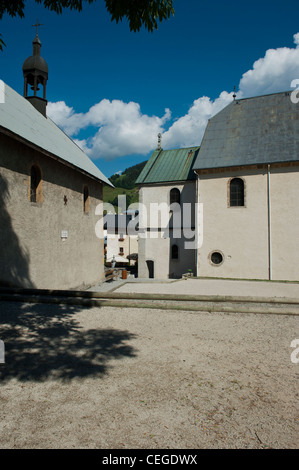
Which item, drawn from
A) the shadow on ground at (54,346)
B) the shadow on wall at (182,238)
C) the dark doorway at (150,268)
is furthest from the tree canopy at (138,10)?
the dark doorway at (150,268)

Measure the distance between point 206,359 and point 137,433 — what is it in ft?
7.16

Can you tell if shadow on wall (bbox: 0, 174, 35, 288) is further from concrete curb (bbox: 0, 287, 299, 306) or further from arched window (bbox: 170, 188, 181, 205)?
arched window (bbox: 170, 188, 181, 205)

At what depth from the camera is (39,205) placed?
12180 millimetres

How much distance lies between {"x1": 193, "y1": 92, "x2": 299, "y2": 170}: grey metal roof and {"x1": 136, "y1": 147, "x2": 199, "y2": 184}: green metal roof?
4.45 m

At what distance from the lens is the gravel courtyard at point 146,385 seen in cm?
293

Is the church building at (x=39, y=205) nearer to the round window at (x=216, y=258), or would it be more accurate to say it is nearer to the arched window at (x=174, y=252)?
the round window at (x=216, y=258)

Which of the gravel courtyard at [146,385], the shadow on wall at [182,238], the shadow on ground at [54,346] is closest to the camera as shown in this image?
the gravel courtyard at [146,385]

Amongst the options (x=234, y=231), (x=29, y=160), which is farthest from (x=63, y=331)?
(x=234, y=231)

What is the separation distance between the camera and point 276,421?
10.5 ft

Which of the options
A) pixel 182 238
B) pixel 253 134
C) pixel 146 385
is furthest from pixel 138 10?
pixel 182 238

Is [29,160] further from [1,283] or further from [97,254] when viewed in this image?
[97,254]

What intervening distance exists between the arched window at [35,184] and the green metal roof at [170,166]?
16.2m

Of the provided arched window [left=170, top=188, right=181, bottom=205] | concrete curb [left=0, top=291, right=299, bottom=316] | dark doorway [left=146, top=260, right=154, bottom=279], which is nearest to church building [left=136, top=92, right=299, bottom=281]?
arched window [left=170, top=188, right=181, bottom=205]

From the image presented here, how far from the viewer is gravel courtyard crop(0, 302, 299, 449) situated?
293 centimetres
